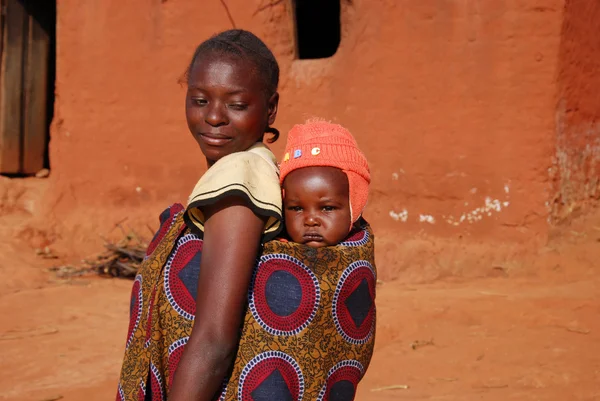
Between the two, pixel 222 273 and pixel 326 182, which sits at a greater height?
pixel 326 182

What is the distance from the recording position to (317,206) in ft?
6.20

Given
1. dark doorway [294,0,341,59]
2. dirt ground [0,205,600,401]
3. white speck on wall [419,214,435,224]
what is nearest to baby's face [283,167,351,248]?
dirt ground [0,205,600,401]

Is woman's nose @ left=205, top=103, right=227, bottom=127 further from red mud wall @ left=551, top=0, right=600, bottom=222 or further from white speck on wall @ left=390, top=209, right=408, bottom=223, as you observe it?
white speck on wall @ left=390, top=209, right=408, bottom=223

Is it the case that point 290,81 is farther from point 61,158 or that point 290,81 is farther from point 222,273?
point 222,273

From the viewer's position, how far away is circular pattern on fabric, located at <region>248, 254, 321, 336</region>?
5.68 feet

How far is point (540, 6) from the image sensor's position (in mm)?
6336

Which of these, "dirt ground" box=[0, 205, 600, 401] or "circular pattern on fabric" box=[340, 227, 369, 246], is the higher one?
"circular pattern on fabric" box=[340, 227, 369, 246]

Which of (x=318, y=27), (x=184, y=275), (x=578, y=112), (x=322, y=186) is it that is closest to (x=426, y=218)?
(x=578, y=112)

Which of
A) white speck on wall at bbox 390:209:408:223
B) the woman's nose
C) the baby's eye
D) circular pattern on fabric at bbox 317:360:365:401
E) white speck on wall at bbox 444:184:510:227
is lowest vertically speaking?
white speck on wall at bbox 390:209:408:223

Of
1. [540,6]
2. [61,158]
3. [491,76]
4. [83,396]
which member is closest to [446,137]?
[491,76]

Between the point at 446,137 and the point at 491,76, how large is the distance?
24.2 inches

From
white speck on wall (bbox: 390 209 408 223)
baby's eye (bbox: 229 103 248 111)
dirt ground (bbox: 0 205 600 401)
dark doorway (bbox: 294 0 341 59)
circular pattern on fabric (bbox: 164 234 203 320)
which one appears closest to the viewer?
circular pattern on fabric (bbox: 164 234 203 320)

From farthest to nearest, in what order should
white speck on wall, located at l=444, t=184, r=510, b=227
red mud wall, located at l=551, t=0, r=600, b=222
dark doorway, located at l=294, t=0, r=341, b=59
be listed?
dark doorway, located at l=294, t=0, r=341, b=59 → white speck on wall, located at l=444, t=184, r=510, b=227 → red mud wall, located at l=551, t=0, r=600, b=222

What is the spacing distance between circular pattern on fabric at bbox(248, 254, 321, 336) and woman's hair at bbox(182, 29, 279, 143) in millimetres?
425
